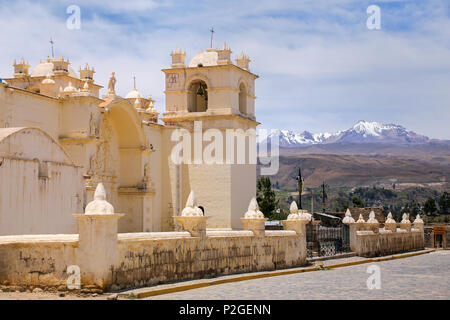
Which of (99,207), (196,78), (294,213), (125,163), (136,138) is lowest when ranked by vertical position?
(294,213)

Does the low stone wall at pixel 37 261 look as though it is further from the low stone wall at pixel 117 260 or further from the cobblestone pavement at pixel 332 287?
the cobblestone pavement at pixel 332 287

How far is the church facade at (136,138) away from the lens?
1694 cm

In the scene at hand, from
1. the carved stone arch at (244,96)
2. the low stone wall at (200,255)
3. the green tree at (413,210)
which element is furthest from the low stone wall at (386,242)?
the green tree at (413,210)

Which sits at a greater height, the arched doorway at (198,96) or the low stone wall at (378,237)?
the arched doorway at (198,96)

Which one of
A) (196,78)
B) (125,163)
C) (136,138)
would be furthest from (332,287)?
(196,78)

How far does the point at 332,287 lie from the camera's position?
12430mm

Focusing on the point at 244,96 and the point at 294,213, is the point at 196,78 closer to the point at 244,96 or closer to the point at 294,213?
the point at 244,96

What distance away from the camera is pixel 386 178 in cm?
14450

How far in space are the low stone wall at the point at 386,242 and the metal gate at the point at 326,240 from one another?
547 millimetres

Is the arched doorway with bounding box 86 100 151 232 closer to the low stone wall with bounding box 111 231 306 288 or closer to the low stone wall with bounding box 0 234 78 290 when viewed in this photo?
the low stone wall with bounding box 111 231 306 288

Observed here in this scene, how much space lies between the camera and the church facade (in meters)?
16.9

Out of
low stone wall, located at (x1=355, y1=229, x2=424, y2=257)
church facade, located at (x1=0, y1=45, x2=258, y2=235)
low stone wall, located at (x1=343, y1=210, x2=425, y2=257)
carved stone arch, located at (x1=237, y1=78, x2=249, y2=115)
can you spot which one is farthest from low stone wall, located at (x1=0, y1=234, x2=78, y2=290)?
carved stone arch, located at (x1=237, y1=78, x2=249, y2=115)

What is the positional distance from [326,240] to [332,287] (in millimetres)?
7691
